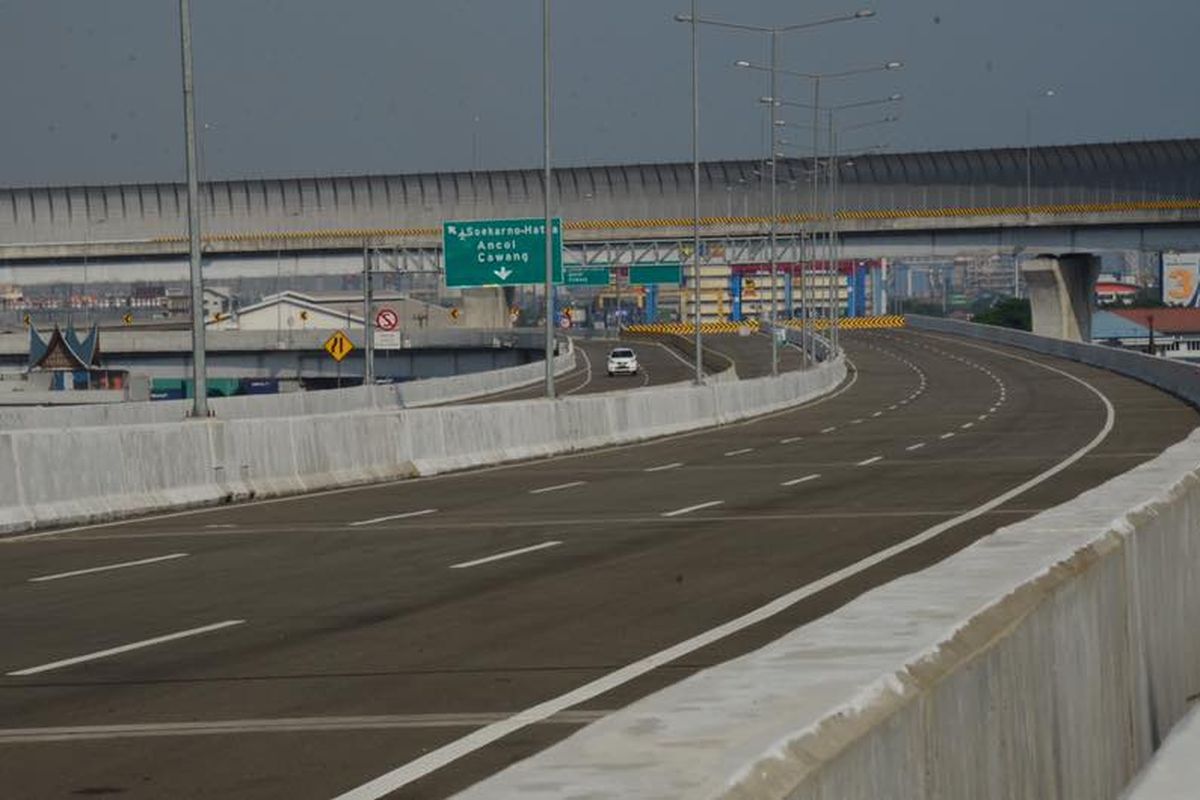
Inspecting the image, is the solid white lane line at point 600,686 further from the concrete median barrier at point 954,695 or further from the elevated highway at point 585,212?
the elevated highway at point 585,212

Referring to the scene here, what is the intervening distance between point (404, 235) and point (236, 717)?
115 metres

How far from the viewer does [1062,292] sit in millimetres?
122125

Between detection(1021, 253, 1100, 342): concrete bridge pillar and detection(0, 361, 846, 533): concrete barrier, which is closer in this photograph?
detection(0, 361, 846, 533): concrete barrier

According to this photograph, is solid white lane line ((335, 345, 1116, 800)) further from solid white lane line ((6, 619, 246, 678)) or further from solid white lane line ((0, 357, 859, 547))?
solid white lane line ((0, 357, 859, 547))

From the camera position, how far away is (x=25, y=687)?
1234 cm

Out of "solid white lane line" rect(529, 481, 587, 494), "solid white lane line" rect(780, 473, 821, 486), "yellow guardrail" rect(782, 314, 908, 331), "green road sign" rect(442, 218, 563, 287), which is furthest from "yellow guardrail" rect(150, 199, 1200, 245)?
"solid white lane line" rect(529, 481, 587, 494)

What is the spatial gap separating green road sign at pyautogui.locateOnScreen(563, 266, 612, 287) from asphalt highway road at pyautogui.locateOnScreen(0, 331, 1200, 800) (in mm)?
82212

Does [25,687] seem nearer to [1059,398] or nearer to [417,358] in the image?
[1059,398]

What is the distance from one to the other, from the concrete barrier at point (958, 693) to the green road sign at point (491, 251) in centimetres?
6177

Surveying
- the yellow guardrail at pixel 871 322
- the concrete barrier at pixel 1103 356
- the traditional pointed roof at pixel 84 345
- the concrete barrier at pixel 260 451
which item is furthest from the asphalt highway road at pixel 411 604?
the yellow guardrail at pixel 871 322

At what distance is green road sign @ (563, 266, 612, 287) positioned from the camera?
118438mm

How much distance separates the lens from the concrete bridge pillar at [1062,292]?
121 metres

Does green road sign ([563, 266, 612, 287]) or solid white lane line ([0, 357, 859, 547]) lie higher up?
green road sign ([563, 266, 612, 287])

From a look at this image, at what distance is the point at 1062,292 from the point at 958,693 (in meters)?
119
